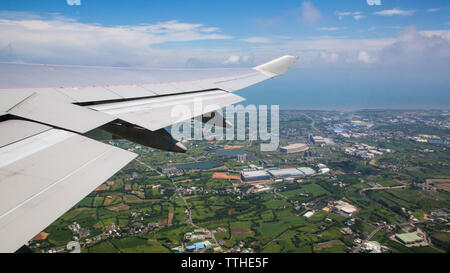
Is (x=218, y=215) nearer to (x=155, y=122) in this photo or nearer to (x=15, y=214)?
(x=155, y=122)

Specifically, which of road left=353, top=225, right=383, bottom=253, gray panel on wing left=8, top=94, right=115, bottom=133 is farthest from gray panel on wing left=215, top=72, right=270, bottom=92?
road left=353, top=225, right=383, bottom=253

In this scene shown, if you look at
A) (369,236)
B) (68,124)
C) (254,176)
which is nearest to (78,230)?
(68,124)

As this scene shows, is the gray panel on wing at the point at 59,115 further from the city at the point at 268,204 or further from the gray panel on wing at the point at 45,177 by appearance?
the city at the point at 268,204

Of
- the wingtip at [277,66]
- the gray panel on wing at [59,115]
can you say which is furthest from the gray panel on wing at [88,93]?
the wingtip at [277,66]

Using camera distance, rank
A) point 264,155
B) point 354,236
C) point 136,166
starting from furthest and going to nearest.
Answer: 1. point 264,155
2. point 136,166
3. point 354,236
